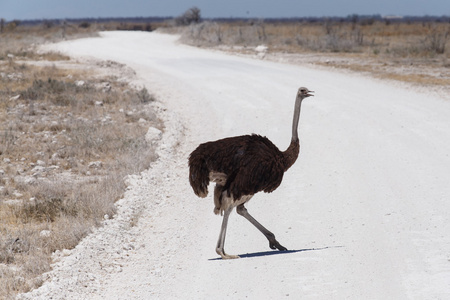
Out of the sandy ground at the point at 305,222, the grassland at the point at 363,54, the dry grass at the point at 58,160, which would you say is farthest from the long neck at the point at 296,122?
the grassland at the point at 363,54

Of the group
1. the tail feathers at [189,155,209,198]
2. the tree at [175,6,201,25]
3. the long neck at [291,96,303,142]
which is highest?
the long neck at [291,96,303,142]

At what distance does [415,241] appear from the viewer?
6.52 m

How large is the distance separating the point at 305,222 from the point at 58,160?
5.60 meters

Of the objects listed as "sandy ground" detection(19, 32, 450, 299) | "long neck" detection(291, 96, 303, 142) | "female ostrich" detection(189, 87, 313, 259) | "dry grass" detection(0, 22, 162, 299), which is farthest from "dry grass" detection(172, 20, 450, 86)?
"female ostrich" detection(189, 87, 313, 259)

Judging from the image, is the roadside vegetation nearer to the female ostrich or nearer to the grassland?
the grassland

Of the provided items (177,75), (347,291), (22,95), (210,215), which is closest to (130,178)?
(210,215)

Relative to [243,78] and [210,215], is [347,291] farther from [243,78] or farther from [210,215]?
[243,78]

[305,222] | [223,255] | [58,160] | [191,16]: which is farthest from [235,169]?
[191,16]

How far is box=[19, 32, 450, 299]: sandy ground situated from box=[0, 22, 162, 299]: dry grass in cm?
31

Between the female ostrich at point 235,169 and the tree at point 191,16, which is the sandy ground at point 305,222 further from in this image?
the tree at point 191,16

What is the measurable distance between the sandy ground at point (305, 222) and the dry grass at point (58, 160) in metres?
0.31

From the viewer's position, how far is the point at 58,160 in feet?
36.6

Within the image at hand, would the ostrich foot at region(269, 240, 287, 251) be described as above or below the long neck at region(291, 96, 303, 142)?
below

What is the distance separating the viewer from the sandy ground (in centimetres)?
560
